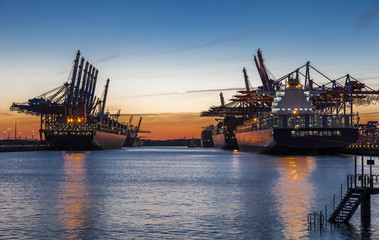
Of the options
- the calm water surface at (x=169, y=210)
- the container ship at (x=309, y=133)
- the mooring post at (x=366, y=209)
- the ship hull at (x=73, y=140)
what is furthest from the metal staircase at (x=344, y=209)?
the ship hull at (x=73, y=140)

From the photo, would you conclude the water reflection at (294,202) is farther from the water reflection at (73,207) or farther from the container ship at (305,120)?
the container ship at (305,120)

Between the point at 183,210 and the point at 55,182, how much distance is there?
26608mm

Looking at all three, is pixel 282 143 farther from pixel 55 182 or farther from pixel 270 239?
pixel 270 239

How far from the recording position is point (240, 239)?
1007 inches

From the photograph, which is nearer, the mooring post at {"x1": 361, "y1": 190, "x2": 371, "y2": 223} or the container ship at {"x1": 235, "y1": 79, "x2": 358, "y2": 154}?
the mooring post at {"x1": 361, "y1": 190, "x2": 371, "y2": 223}

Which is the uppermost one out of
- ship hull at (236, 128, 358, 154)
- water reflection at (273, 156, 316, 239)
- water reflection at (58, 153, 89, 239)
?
ship hull at (236, 128, 358, 154)

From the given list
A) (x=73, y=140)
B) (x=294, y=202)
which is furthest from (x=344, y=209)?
(x=73, y=140)

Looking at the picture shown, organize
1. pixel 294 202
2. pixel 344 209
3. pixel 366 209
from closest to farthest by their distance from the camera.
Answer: pixel 344 209, pixel 366 209, pixel 294 202

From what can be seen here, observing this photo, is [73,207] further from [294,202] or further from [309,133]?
[309,133]

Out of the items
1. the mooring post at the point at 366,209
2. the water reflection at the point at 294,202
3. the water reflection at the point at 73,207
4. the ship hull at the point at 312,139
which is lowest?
the water reflection at the point at 73,207

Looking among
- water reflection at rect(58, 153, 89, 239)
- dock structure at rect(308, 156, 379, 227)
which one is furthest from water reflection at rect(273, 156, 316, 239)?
water reflection at rect(58, 153, 89, 239)

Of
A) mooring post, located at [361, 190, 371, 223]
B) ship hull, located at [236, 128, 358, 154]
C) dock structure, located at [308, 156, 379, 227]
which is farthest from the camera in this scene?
ship hull, located at [236, 128, 358, 154]

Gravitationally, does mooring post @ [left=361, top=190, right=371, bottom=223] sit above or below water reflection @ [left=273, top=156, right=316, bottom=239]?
above

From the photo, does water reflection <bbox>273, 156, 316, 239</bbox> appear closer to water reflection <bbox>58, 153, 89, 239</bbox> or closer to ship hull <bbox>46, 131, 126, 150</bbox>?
water reflection <bbox>58, 153, 89, 239</bbox>
